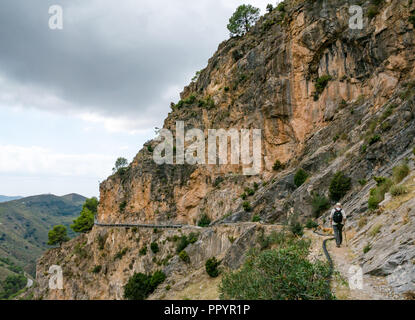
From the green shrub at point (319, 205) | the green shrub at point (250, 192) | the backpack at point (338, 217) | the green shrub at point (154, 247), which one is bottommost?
the green shrub at point (154, 247)

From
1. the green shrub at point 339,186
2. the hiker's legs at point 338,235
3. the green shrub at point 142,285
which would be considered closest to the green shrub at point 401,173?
the hiker's legs at point 338,235

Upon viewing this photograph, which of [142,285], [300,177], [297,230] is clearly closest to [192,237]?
[142,285]

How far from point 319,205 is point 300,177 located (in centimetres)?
575

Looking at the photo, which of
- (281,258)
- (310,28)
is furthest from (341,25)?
(281,258)

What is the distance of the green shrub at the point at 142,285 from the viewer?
2734cm

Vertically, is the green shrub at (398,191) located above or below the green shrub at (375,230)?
above

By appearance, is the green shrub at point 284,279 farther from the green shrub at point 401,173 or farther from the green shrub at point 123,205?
the green shrub at point 123,205

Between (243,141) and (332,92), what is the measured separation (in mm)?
12616

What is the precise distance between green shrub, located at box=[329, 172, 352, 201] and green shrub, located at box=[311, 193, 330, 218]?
1.82ft

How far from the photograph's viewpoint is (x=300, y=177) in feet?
80.7

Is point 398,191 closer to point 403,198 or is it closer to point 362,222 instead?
point 403,198

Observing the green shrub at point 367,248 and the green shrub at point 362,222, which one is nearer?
the green shrub at point 367,248

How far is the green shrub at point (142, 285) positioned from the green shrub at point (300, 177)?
15.8 meters

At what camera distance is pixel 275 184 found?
2695 centimetres
